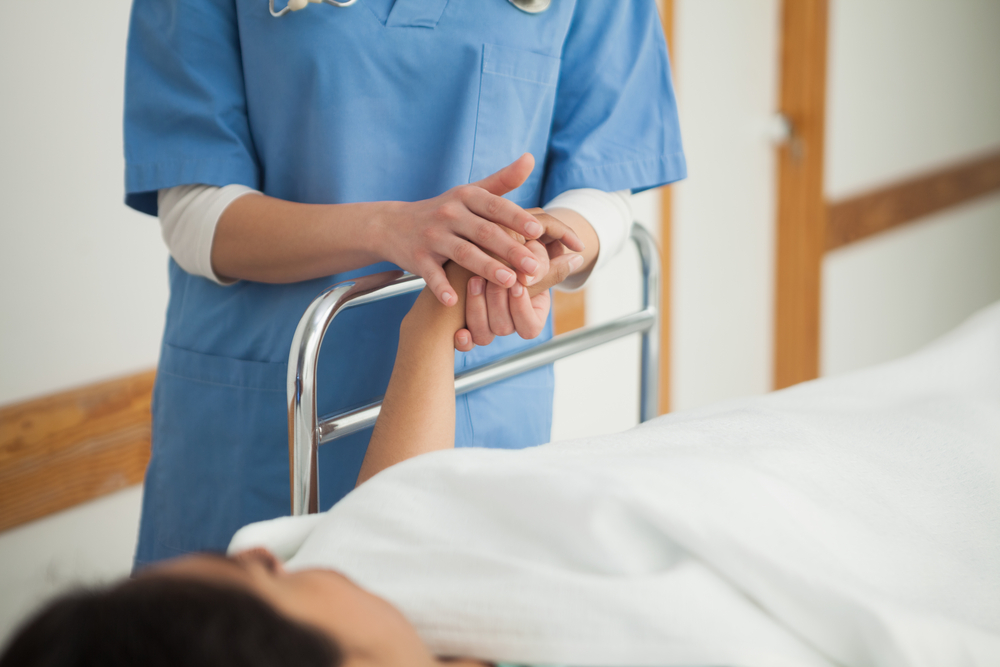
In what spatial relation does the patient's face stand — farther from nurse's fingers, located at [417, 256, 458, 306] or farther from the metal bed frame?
nurse's fingers, located at [417, 256, 458, 306]

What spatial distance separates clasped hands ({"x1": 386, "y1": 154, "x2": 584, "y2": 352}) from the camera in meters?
0.79

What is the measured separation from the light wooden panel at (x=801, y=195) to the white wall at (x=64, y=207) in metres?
2.00

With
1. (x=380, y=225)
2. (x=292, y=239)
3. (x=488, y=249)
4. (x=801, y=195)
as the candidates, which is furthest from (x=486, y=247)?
(x=801, y=195)

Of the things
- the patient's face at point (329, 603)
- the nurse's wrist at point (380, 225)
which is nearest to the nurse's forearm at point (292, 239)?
the nurse's wrist at point (380, 225)

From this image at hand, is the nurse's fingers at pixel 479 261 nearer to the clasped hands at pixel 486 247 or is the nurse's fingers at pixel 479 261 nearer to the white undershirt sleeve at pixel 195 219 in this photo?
the clasped hands at pixel 486 247

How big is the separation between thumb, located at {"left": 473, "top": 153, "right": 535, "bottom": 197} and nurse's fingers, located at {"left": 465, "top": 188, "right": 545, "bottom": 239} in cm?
→ 2

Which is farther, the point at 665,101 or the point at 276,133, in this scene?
the point at 665,101

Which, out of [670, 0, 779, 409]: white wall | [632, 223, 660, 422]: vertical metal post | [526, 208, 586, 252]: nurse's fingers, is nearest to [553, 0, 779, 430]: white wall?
[670, 0, 779, 409]: white wall

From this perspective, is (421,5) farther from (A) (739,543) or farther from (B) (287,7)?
(A) (739,543)

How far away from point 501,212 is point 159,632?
1.59 ft

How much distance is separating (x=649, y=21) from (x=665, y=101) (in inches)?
4.1

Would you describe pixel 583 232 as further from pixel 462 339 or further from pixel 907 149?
pixel 907 149

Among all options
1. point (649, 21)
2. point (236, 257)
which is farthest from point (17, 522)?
point (649, 21)

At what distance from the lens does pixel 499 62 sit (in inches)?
37.9
